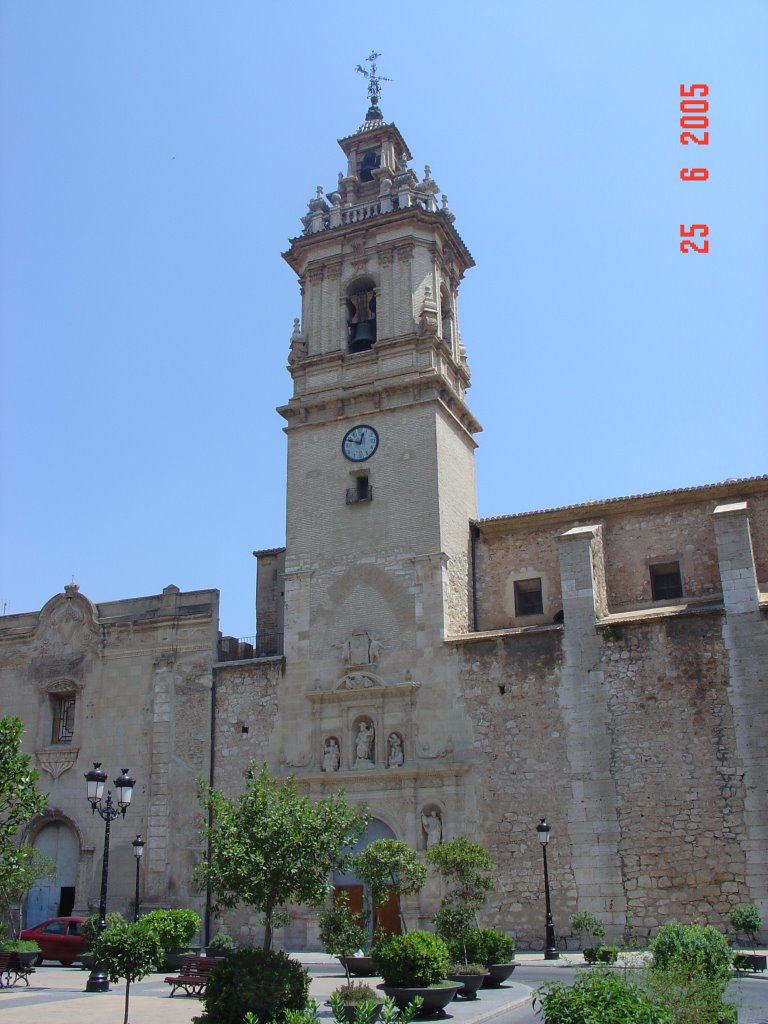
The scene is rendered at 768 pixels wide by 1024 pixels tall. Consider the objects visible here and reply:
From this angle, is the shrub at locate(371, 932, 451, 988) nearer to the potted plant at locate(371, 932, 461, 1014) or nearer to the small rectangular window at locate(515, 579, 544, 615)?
the potted plant at locate(371, 932, 461, 1014)

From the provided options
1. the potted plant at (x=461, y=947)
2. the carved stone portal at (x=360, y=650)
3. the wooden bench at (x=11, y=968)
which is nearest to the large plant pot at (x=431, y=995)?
the potted plant at (x=461, y=947)

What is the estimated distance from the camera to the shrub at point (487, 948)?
17594mm

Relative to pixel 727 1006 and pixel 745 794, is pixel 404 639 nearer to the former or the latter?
pixel 745 794

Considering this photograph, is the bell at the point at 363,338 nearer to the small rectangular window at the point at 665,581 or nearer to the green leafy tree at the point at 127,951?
the small rectangular window at the point at 665,581

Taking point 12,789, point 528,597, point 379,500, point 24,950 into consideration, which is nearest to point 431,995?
point 12,789

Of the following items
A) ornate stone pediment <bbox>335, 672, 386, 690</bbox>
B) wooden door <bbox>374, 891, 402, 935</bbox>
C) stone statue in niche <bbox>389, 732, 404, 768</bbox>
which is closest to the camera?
wooden door <bbox>374, 891, 402, 935</bbox>

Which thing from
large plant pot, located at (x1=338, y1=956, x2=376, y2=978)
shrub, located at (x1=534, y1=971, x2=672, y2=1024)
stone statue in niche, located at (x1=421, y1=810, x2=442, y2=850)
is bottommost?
large plant pot, located at (x1=338, y1=956, x2=376, y2=978)

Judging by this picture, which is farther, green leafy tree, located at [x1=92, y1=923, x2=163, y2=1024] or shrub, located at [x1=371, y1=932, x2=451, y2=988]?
shrub, located at [x1=371, y1=932, x2=451, y2=988]

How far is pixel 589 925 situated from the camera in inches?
863

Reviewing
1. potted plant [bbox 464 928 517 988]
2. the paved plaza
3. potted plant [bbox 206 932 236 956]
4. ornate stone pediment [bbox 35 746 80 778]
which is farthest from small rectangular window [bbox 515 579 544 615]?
ornate stone pediment [bbox 35 746 80 778]

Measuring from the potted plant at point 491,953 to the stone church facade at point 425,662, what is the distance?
18.1 ft

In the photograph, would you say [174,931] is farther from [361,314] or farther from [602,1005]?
[361,314]

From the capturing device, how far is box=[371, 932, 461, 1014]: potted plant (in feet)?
46.4

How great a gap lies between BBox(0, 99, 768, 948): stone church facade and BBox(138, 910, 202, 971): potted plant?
413 cm
